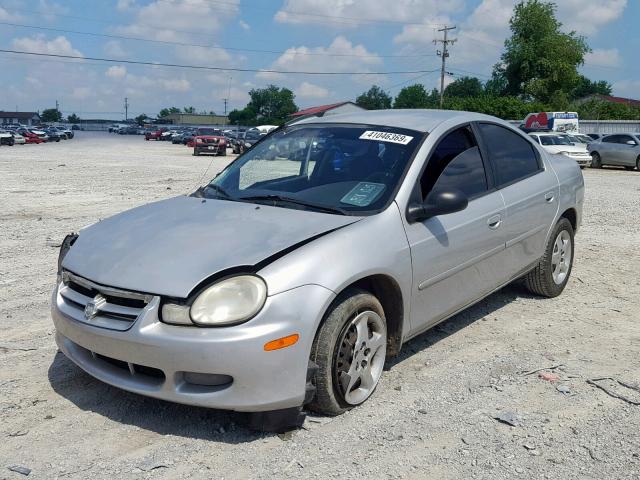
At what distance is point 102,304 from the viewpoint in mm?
3391

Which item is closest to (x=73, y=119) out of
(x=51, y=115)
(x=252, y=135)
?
(x=51, y=115)

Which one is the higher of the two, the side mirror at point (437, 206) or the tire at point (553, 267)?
the side mirror at point (437, 206)

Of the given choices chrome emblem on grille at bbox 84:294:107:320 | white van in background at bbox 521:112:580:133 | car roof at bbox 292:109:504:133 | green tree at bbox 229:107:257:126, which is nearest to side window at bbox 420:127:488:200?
car roof at bbox 292:109:504:133

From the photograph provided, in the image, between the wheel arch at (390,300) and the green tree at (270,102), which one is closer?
the wheel arch at (390,300)

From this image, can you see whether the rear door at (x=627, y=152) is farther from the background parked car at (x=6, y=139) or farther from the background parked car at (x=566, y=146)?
the background parked car at (x=6, y=139)

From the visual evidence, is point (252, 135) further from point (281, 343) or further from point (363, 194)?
point (281, 343)

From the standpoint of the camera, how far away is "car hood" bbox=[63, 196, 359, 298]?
10.8 ft

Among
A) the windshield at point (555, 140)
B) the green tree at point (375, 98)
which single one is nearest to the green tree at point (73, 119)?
the green tree at point (375, 98)

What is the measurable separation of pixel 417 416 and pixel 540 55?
67.1 metres

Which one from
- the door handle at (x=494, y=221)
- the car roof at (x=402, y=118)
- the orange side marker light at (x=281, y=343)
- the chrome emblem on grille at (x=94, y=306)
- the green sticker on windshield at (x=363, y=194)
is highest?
the car roof at (x=402, y=118)

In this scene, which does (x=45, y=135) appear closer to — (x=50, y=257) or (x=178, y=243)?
(x=50, y=257)

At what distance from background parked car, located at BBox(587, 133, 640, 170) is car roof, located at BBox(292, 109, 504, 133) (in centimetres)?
2346

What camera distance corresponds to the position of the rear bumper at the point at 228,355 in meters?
3.10

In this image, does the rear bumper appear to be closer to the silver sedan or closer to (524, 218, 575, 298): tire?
the silver sedan
